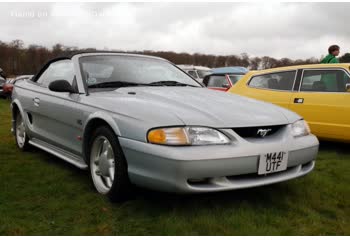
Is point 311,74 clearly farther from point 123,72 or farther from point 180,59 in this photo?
point 180,59

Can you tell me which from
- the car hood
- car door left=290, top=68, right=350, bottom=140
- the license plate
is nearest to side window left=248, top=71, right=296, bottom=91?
car door left=290, top=68, right=350, bottom=140

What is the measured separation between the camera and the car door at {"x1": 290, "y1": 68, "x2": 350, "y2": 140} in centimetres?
509

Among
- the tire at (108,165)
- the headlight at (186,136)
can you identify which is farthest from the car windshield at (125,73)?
the headlight at (186,136)

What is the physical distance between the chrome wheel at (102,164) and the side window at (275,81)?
11.6 ft

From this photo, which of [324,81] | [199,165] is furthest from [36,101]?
[324,81]

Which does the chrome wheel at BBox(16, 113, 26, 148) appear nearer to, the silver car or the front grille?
the silver car

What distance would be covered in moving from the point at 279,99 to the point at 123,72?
9.49 ft

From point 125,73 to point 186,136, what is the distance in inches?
58.0

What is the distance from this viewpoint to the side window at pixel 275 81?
5.82m

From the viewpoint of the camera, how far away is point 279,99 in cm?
581

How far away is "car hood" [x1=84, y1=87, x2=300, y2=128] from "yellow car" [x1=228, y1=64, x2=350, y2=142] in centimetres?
212

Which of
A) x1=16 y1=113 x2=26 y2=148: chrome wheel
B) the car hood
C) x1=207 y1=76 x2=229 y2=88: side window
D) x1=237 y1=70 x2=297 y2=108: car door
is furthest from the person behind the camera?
x1=207 y1=76 x2=229 y2=88: side window

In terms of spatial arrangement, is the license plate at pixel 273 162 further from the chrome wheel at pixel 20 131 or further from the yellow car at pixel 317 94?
the chrome wheel at pixel 20 131

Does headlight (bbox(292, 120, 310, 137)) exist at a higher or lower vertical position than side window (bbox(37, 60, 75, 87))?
lower
